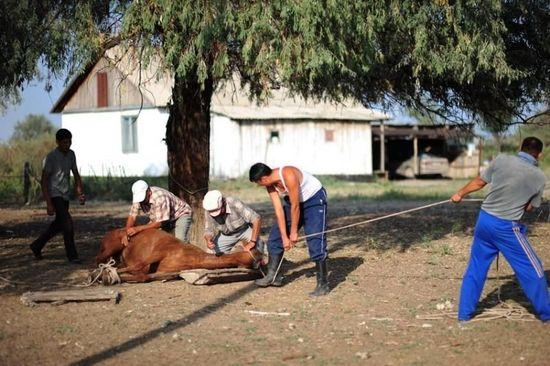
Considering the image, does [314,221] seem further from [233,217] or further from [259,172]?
[233,217]

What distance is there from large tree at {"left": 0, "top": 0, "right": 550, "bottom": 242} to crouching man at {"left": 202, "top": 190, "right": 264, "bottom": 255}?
142 cm

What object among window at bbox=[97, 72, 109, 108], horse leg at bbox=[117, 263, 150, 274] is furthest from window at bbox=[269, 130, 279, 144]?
horse leg at bbox=[117, 263, 150, 274]

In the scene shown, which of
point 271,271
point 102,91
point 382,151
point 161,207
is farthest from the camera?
point 382,151

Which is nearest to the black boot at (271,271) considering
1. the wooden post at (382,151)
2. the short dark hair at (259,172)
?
the short dark hair at (259,172)

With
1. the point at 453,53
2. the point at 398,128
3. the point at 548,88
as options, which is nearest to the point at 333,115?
the point at 398,128

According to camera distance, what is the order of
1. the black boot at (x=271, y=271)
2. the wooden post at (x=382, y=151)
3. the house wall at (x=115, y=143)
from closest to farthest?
the black boot at (x=271, y=271)
the house wall at (x=115, y=143)
the wooden post at (x=382, y=151)

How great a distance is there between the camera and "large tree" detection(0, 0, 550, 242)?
8.38 meters

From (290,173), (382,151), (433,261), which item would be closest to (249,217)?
(290,173)

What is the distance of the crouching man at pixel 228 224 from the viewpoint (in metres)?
8.88

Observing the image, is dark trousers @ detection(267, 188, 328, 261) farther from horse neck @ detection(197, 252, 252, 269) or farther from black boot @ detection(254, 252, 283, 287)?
horse neck @ detection(197, 252, 252, 269)

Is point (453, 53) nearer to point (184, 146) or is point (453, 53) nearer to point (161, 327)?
point (184, 146)

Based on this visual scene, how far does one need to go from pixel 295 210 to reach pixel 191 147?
122 inches

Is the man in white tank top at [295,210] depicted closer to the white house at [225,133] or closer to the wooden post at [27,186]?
the wooden post at [27,186]

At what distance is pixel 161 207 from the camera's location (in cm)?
954
